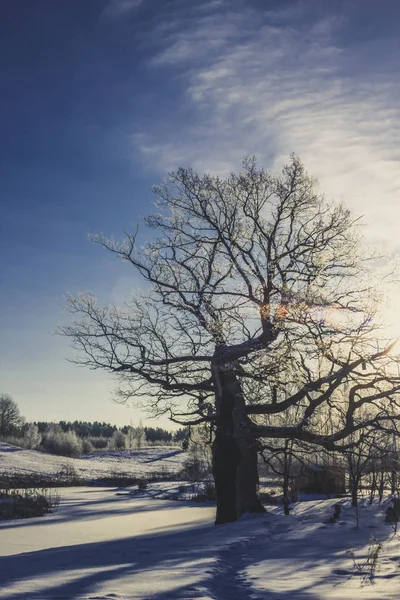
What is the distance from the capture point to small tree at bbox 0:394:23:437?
83.2 m

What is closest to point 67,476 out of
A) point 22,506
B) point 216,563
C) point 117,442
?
point 22,506

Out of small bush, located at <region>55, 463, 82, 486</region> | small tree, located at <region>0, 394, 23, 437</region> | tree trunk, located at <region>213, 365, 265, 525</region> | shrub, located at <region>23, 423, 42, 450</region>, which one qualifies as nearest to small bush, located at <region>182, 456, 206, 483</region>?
small bush, located at <region>55, 463, 82, 486</region>

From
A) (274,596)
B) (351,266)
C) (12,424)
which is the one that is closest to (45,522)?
(351,266)

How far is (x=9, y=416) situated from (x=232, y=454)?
78584 mm

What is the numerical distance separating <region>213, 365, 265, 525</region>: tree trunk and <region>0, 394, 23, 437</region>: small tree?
74.3 meters

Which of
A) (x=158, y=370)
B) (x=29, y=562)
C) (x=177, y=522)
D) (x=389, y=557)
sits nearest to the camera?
(x=29, y=562)

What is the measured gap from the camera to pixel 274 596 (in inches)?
223

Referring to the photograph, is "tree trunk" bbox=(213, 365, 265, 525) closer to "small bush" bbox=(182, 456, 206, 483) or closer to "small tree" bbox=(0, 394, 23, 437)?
"small bush" bbox=(182, 456, 206, 483)

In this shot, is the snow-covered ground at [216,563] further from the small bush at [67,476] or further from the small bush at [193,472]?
the small bush at [193,472]

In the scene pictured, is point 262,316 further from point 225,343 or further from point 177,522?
point 177,522

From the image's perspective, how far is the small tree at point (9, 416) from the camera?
83.2m

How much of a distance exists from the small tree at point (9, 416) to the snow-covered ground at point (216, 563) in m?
72.6

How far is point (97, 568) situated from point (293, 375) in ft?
30.9

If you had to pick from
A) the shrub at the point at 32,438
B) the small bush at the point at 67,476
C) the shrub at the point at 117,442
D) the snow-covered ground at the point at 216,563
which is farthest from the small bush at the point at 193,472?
→ the shrub at the point at 117,442
